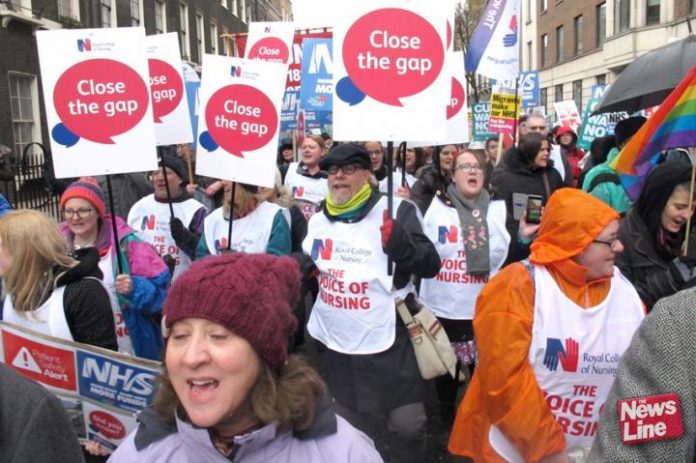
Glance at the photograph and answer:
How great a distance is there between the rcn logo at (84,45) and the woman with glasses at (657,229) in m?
2.94

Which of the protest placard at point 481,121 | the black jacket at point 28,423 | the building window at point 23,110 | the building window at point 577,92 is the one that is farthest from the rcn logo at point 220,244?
the building window at point 577,92

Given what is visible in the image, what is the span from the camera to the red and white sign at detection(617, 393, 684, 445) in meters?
1.35

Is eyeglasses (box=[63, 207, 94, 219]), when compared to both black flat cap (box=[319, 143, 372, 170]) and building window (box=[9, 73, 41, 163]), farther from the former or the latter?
building window (box=[9, 73, 41, 163])

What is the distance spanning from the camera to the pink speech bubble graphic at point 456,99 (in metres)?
5.47

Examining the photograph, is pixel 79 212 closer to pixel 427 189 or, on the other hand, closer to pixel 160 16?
pixel 427 189

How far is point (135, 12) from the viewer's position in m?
22.9

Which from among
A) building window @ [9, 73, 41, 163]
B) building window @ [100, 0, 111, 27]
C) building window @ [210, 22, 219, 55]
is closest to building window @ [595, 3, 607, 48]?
building window @ [210, 22, 219, 55]

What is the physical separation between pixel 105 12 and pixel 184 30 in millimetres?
8687

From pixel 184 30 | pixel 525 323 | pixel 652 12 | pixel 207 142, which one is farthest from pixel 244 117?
pixel 652 12

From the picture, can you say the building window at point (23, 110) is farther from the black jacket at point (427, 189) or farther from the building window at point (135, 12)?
the black jacket at point (427, 189)

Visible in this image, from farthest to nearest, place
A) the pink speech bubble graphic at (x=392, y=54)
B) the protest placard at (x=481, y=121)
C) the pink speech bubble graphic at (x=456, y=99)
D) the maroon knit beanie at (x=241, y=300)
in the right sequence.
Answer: the protest placard at (x=481, y=121) < the pink speech bubble graphic at (x=456, y=99) < the pink speech bubble graphic at (x=392, y=54) < the maroon knit beanie at (x=241, y=300)

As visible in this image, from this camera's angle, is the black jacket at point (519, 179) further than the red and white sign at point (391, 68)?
Yes

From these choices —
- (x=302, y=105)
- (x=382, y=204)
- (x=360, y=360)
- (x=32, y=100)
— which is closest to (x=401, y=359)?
(x=360, y=360)

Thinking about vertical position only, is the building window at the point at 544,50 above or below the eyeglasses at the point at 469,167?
above
